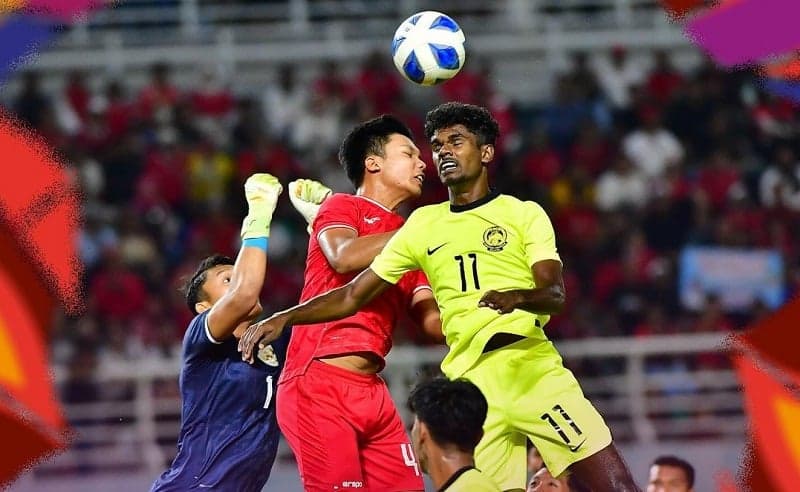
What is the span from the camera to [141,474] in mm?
12125

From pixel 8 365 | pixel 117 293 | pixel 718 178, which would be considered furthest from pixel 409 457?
pixel 718 178

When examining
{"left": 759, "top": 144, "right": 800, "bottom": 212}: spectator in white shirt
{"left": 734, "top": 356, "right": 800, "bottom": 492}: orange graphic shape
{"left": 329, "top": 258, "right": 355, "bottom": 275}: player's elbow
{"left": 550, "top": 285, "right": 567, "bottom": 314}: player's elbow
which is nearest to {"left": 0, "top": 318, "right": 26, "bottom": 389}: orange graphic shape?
{"left": 734, "top": 356, "right": 800, "bottom": 492}: orange graphic shape

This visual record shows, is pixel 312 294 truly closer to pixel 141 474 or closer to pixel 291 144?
pixel 141 474

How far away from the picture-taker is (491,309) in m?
6.00

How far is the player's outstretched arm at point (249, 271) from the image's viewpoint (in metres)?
6.28

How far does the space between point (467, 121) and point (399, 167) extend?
0.73 meters

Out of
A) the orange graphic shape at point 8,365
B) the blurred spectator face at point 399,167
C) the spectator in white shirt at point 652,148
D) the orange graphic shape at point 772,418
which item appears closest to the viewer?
the blurred spectator face at point 399,167

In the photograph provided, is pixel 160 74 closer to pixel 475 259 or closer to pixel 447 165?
pixel 447 165

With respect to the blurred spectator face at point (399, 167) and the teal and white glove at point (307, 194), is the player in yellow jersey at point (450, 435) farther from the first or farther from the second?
the teal and white glove at point (307, 194)

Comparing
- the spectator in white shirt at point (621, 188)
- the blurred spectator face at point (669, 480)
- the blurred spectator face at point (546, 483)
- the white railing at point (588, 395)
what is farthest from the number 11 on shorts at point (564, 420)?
the spectator in white shirt at point (621, 188)

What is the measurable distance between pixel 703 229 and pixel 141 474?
18.9 ft

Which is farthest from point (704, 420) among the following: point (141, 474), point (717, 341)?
point (141, 474)

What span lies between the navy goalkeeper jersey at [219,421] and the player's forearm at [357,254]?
1.89 feet

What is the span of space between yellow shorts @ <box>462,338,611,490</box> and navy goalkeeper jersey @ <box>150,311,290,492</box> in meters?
1.01
